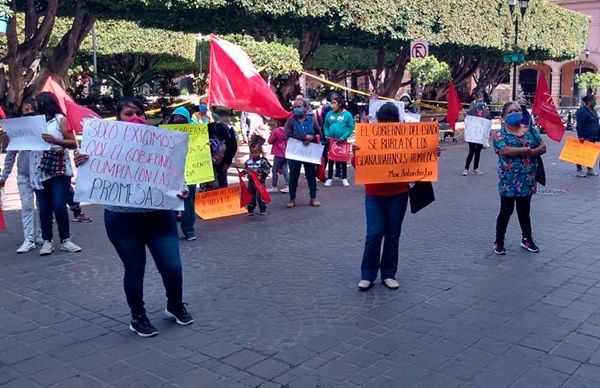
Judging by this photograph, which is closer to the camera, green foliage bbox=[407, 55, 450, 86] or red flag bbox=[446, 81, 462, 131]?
red flag bbox=[446, 81, 462, 131]

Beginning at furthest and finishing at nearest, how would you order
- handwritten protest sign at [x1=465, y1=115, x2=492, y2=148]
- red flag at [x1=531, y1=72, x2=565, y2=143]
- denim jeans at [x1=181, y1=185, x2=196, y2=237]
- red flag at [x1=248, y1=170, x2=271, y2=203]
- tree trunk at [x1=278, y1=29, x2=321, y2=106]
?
tree trunk at [x1=278, y1=29, x2=321, y2=106] → handwritten protest sign at [x1=465, y1=115, x2=492, y2=148] → red flag at [x1=531, y1=72, x2=565, y2=143] → red flag at [x1=248, y1=170, x2=271, y2=203] → denim jeans at [x1=181, y1=185, x2=196, y2=237]

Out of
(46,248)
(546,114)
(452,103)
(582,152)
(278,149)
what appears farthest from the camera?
(452,103)

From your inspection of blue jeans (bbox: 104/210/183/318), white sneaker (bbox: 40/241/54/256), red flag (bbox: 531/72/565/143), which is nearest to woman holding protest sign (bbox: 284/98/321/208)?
→ red flag (bbox: 531/72/565/143)

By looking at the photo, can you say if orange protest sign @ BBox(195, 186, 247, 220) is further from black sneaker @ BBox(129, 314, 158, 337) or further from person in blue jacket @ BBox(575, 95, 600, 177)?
person in blue jacket @ BBox(575, 95, 600, 177)

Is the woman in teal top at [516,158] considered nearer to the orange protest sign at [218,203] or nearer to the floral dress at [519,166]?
the floral dress at [519,166]

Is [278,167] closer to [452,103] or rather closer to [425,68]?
[452,103]

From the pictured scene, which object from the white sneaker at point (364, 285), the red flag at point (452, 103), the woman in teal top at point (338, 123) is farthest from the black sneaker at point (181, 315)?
the red flag at point (452, 103)

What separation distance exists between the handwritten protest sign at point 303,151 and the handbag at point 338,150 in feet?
5.58

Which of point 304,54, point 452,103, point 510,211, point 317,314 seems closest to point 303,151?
point 510,211

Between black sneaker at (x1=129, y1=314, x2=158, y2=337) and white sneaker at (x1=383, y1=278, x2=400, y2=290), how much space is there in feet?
7.06

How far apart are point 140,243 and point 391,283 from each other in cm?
234

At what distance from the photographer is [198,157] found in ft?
25.8

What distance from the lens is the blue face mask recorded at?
680 cm

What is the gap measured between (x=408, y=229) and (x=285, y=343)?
404cm
